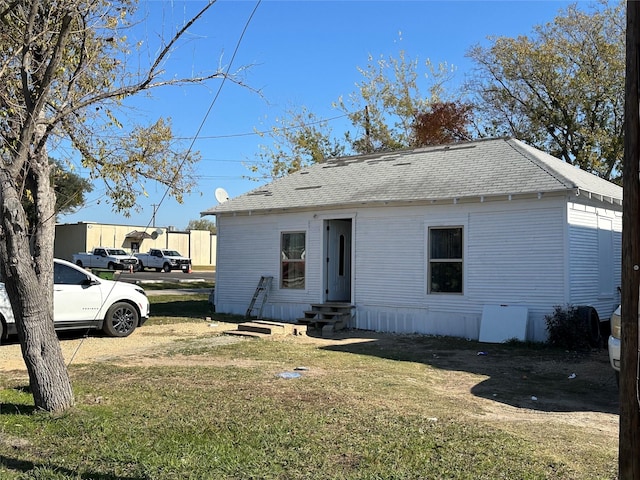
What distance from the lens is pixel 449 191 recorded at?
43.2 ft

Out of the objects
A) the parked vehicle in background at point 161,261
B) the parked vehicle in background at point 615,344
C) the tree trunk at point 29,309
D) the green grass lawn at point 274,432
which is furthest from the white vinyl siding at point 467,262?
the parked vehicle in background at point 161,261

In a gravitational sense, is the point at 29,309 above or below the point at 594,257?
below

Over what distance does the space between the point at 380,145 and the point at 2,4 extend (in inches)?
1056

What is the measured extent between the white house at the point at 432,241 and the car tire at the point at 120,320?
15.0 feet

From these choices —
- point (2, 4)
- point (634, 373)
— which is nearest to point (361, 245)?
point (2, 4)

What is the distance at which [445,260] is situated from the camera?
13.2 metres

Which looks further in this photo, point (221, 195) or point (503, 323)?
point (221, 195)

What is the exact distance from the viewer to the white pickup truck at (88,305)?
11234 millimetres

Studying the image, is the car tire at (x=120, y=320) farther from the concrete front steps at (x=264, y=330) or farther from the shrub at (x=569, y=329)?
the shrub at (x=569, y=329)

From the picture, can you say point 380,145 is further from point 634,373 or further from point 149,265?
point 634,373

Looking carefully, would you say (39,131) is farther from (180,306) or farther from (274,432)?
(180,306)

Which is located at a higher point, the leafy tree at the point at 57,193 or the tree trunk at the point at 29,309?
the leafy tree at the point at 57,193

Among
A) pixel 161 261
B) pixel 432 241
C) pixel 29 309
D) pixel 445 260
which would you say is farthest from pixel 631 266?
pixel 161 261

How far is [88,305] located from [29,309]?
620 cm
